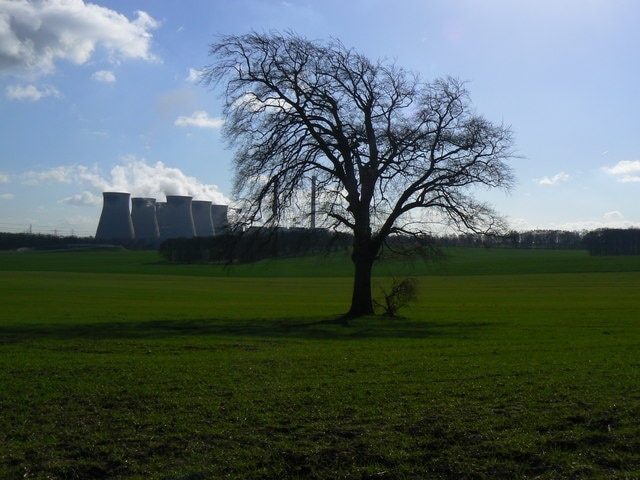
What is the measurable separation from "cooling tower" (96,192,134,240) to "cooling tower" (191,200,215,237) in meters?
12.0

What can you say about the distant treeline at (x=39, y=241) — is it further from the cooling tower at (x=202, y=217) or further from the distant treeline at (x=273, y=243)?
the distant treeline at (x=273, y=243)

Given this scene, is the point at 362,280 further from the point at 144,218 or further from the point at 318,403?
the point at 144,218

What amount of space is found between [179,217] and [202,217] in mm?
7532

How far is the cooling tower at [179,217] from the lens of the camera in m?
129

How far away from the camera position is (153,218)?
5443 inches

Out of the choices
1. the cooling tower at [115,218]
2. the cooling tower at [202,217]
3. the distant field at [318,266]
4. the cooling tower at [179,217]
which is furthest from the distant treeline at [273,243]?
the cooling tower at [202,217]

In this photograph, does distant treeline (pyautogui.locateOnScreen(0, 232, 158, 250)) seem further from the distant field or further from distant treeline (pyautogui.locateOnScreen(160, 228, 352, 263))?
distant treeline (pyautogui.locateOnScreen(160, 228, 352, 263))

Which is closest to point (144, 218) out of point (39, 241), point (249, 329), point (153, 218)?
point (153, 218)

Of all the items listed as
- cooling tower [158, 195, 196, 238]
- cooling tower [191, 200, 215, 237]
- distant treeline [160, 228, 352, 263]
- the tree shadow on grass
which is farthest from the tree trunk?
cooling tower [191, 200, 215, 237]

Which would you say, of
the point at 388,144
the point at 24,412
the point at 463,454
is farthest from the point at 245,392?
the point at 388,144

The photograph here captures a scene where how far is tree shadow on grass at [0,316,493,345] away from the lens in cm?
2245

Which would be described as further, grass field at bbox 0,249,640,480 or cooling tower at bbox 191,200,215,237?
cooling tower at bbox 191,200,215,237

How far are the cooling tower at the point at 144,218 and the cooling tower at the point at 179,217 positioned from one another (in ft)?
15.6

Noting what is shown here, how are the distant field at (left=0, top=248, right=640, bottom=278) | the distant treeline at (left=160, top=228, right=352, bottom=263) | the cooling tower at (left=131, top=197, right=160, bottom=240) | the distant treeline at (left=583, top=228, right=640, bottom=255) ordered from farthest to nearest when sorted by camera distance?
the cooling tower at (left=131, top=197, right=160, bottom=240) < the distant treeline at (left=583, top=228, right=640, bottom=255) < the distant field at (left=0, top=248, right=640, bottom=278) < the distant treeline at (left=160, top=228, right=352, bottom=263)
